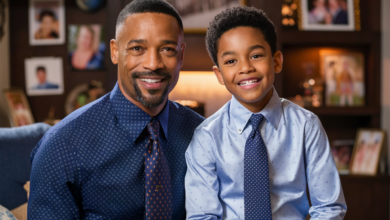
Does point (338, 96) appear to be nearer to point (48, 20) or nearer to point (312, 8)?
point (312, 8)

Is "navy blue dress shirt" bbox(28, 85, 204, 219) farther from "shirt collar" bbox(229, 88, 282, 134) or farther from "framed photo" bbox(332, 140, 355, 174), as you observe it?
"framed photo" bbox(332, 140, 355, 174)

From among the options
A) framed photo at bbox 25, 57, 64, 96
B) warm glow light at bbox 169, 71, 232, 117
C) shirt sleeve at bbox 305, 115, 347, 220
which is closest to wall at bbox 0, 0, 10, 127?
framed photo at bbox 25, 57, 64, 96

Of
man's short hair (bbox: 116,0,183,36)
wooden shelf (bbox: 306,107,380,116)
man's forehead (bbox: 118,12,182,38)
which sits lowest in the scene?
wooden shelf (bbox: 306,107,380,116)

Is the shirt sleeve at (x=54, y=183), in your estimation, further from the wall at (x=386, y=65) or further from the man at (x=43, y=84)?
the wall at (x=386, y=65)

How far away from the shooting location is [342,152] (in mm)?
3090

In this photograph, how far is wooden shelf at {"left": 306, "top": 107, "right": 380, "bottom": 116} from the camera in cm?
292

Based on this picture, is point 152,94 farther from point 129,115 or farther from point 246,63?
point 246,63

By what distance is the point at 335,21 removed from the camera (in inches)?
116

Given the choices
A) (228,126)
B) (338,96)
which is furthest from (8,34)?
(338,96)

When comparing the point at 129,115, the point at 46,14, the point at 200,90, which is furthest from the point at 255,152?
the point at 46,14

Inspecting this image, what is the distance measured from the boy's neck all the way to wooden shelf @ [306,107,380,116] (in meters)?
1.76

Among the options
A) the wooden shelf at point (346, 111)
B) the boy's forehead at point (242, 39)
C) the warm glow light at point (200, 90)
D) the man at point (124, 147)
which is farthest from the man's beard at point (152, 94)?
the wooden shelf at point (346, 111)

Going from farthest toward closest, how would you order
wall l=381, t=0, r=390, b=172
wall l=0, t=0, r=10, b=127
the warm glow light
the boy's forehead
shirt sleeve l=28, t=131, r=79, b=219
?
the warm glow light, wall l=0, t=0, r=10, b=127, wall l=381, t=0, r=390, b=172, the boy's forehead, shirt sleeve l=28, t=131, r=79, b=219

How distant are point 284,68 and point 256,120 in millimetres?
1997
